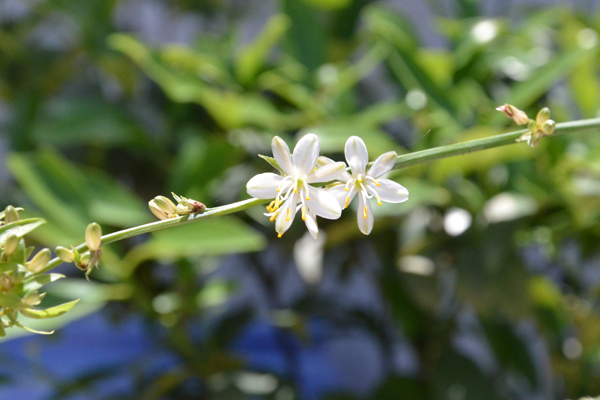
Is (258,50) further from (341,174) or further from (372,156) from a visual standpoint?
(341,174)

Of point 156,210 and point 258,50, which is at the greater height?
point 258,50

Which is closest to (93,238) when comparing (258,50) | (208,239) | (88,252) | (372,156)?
(88,252)

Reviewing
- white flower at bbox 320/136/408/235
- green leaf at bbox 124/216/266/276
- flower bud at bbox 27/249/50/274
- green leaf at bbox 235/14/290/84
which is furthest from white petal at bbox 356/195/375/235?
green leaf at bbox 235/14/290/84

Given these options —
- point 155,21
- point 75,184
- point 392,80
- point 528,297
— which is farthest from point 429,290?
point 155,21

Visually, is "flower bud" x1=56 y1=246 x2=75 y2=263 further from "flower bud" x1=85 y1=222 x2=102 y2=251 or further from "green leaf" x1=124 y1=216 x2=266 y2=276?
"green leaf" x1=124 y1=216 x2=266 y2=276

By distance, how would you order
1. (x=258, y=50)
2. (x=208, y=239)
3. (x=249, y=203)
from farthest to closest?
1. (x=258, y=50)
2. (x=208, y=239)
3. (x=249, y=203)

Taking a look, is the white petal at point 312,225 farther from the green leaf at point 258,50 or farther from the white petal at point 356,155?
the green leaf at point 258,50

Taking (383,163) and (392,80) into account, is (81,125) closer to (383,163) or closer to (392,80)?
(392,80)
